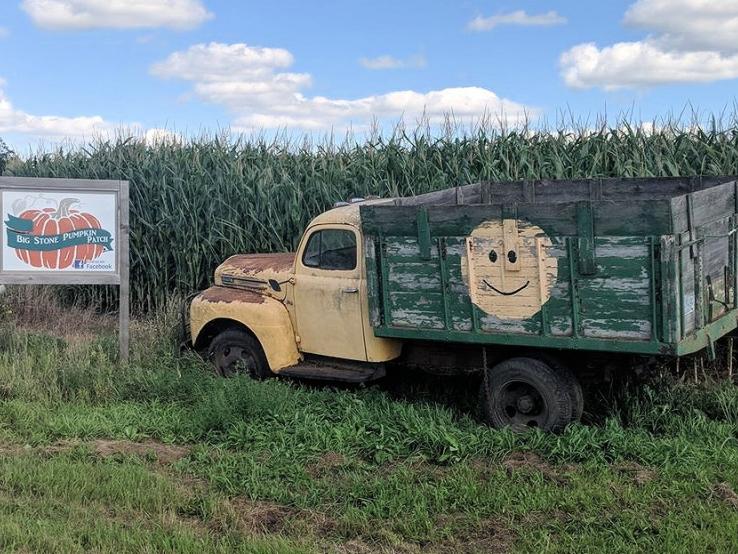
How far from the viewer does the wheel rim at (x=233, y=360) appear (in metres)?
7.80

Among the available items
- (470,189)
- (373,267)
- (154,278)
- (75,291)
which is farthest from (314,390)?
(75,291)

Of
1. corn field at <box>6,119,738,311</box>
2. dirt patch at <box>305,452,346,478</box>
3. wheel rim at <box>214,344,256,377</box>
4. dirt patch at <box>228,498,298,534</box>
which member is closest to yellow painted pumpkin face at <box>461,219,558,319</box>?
dirt patch at <box>305,452,346,478</box>

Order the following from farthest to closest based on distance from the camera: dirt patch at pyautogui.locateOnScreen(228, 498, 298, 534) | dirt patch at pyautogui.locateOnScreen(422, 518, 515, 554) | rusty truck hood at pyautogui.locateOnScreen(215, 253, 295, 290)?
rusty truck hood at pyautogui.locateOnScreen(215, 253, 295, 290) → dirt patch at pyautogui.locateOnScreen(228, 498, 298, 534) → dirt patch at pyautogui.locateOnScreen(422, 518, 515, 554)

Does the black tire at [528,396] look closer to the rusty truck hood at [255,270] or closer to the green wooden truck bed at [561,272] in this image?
the green wooden truck bed at [561,272]

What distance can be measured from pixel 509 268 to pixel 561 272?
410mm

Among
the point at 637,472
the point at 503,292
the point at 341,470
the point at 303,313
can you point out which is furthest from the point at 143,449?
the point at 637,472

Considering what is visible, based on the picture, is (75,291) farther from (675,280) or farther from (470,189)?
(675,280)

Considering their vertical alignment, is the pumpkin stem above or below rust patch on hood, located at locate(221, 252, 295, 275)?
above

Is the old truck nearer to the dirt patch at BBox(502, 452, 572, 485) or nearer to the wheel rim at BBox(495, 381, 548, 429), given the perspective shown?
the wheel rim at BBox(495, 381, 548, 429)

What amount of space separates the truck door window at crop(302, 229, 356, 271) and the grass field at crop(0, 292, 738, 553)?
46.1 inches

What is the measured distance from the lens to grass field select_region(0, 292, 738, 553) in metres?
4.38

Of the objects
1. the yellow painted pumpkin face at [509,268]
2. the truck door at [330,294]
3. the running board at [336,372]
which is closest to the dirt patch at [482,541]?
the yellow painted pumpkin face at [509,268]

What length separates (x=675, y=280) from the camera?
5352 mm

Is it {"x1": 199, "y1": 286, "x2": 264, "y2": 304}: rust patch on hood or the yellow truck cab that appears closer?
the yellow truck cab
